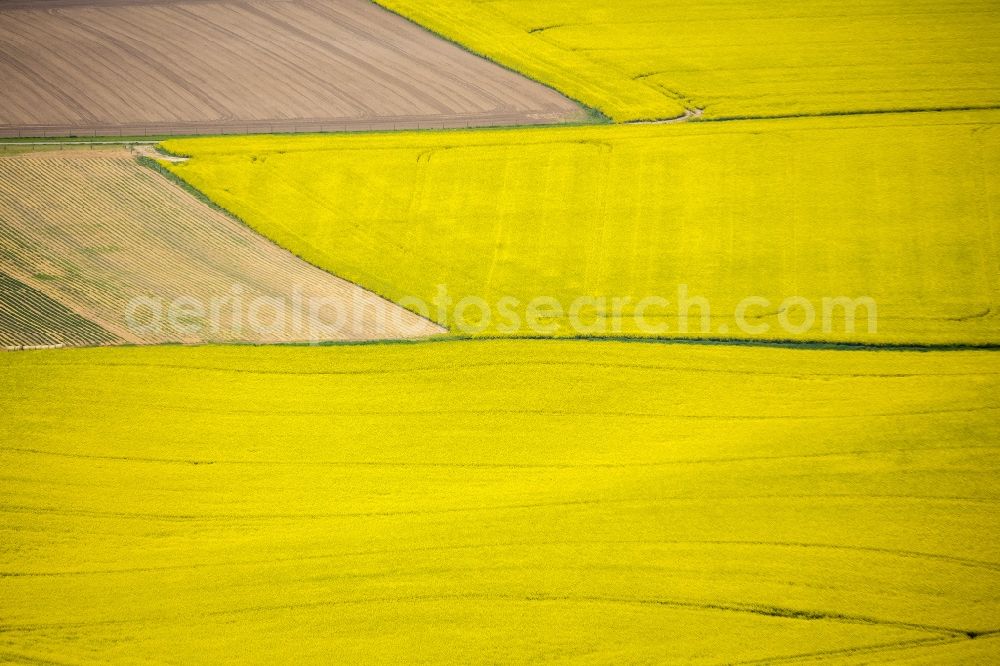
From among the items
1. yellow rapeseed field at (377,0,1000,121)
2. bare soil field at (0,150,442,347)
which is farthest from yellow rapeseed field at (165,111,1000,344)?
yellow rapeseed field at (377,0,1000,121)

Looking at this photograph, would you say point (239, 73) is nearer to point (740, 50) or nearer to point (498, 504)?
point (740, 50)

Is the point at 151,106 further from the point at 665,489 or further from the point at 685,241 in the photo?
the point at 665,489

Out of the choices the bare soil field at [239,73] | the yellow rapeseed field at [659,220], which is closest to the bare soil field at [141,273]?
the yellow rapeseed field at [659,220]

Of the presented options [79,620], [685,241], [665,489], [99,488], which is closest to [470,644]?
[665,489]

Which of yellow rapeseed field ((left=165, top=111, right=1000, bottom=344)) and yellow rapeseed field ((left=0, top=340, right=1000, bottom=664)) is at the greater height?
yellow rapeseed field ((left=165, top=111, right=1000, bottom=344))

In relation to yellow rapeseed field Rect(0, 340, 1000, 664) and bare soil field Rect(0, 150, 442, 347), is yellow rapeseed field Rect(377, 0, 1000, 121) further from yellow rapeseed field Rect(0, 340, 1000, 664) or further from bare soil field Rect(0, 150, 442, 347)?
yellow rapeseed field Rect(0, 340, 1000, 664)

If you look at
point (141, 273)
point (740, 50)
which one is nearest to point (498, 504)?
point (141, 273)

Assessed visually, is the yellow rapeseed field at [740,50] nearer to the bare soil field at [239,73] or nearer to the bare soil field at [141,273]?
the bare soil field at [239,73]
